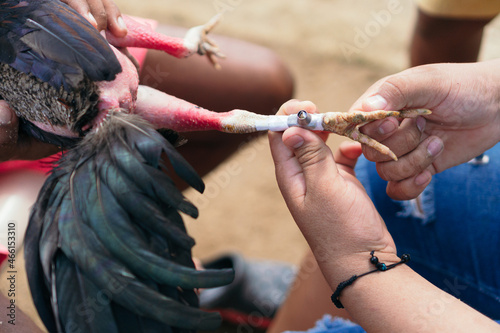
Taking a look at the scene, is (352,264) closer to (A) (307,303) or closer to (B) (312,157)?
(B) (312,157)

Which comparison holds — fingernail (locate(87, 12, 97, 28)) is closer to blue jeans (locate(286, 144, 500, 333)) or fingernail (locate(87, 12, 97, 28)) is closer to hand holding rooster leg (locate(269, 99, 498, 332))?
hand holding rooster leg (locate(269, 99, 498, 332))

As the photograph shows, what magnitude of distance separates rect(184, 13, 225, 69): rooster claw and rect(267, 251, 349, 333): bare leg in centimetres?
83

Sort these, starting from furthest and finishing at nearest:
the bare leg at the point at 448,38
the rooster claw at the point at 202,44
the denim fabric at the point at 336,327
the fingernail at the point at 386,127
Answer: the bare leg at the point at 448,38, the rooster claw at the point at 202,44, the denim fabric at the point at 336,327, the fingernail at the point at 386,127

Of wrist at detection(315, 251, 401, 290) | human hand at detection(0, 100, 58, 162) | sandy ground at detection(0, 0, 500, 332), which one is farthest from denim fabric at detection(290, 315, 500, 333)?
sandy ground at detection(0, 0, 500, 332)

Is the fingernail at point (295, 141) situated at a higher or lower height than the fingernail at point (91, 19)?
lower

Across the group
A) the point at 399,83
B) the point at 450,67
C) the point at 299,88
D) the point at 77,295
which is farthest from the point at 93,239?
the point at 299,88

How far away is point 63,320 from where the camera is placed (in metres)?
0.97

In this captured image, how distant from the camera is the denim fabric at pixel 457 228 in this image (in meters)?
1.34

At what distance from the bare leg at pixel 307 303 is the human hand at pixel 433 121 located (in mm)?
467

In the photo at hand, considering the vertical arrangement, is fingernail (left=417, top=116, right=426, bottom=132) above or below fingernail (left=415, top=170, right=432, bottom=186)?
above

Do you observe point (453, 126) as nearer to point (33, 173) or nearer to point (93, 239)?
point (93, 239)

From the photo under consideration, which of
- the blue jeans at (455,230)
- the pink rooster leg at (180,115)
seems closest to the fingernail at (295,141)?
the pink rooster leg at (180,115)

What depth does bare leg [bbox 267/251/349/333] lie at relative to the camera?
159 cm

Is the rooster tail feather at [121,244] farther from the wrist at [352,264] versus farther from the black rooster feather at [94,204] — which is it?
the wrist at [352,264]
